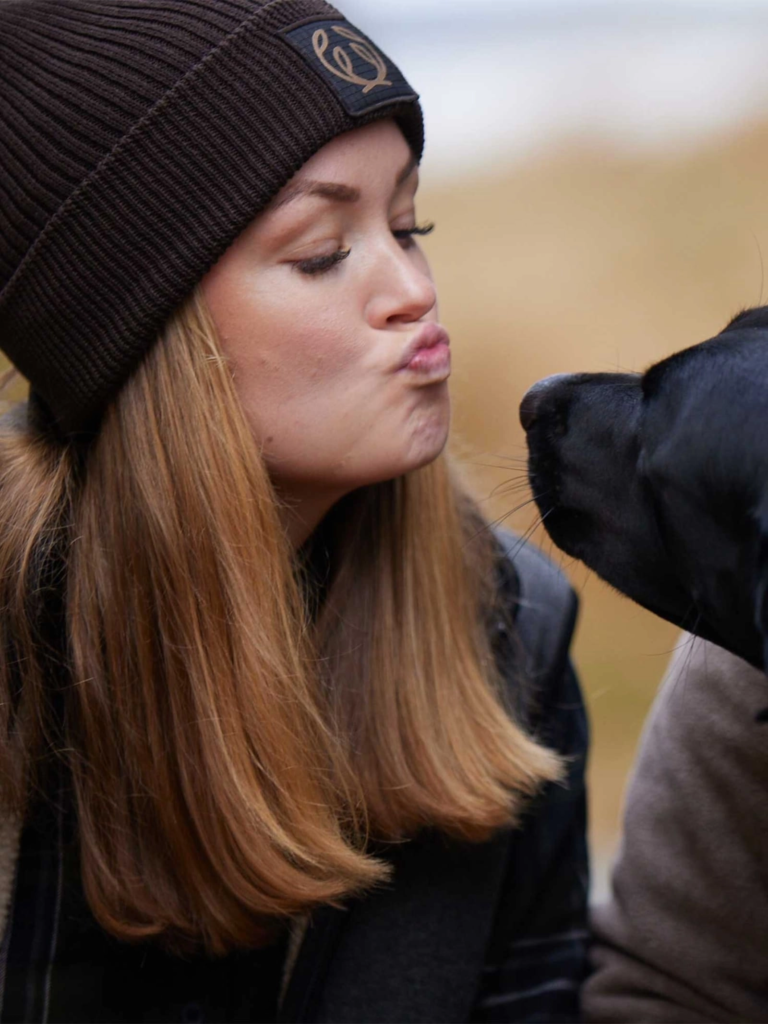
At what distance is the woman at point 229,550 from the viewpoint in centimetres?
127

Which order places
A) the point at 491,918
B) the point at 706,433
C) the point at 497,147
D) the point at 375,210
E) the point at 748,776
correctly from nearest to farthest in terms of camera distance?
1. the point at 706,433
2. the point at 375,210
3. the point at 748,776
4. the point at 491,918
5. the point at 497,147

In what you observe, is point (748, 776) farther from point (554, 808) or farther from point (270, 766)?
point (270, 766)

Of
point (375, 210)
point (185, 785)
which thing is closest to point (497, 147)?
point (375, 210)

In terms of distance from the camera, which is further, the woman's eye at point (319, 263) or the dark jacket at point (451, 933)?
the dark jacket at point (451, 933)

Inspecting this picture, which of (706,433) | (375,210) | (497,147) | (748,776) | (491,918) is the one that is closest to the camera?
(706,433)

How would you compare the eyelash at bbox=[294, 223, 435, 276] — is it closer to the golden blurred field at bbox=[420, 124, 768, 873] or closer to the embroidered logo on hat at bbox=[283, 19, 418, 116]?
the embroidered logo on hat at bbox=[283, 19, 418, 116]

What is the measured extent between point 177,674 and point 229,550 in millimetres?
171

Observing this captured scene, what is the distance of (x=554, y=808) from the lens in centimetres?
170

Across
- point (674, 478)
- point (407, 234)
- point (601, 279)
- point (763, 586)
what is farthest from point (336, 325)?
point (601, 279)

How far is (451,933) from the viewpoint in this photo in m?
1.58

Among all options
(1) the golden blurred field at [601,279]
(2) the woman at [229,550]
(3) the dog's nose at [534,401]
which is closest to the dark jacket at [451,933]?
(2) the woman at [229,550]

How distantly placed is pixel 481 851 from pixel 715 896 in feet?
1.06

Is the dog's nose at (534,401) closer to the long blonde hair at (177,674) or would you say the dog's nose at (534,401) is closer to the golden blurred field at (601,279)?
the long blonde hair at (177,674)

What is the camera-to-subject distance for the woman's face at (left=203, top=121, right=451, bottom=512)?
128cm
